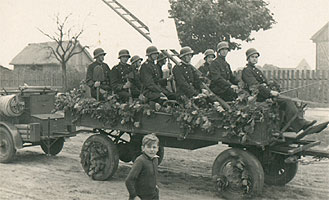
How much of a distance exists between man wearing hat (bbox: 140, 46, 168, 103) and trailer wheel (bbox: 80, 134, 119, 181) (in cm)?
120

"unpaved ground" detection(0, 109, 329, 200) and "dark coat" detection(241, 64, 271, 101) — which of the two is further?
"unpaved ground" detection(0, 109, 329, 200)

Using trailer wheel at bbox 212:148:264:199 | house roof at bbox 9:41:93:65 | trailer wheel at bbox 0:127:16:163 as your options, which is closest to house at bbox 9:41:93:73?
house roof at bbox 9:41:93:65

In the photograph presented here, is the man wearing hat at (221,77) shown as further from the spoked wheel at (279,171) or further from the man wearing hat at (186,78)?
the spoked wheel at (279,171)

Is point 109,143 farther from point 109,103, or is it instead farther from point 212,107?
point 212,107

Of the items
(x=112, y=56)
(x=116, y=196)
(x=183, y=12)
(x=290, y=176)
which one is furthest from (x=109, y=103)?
(x=183, y=12)

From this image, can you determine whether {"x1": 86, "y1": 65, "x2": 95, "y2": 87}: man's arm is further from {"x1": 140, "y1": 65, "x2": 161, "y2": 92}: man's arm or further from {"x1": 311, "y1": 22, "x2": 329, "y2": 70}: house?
{"x1": 311, "y1": 22, "x2": 329, "y2": 70}: house

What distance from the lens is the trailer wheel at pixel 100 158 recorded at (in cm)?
820

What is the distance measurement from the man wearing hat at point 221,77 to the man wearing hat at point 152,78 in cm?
92

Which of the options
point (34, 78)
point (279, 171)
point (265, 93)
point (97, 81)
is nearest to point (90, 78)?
point (97, 81)

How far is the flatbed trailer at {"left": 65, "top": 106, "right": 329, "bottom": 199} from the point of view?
6516 millimetres

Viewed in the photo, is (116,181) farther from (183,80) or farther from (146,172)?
(146,172)

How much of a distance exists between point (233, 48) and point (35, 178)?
1801 centimetres

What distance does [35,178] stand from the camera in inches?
333

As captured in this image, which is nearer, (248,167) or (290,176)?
(248,167)
